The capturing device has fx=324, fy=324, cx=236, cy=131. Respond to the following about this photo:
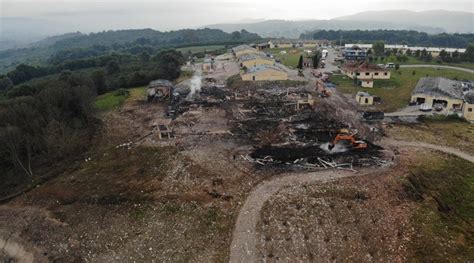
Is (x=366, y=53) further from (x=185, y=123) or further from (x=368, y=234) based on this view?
(x=368, y=234)

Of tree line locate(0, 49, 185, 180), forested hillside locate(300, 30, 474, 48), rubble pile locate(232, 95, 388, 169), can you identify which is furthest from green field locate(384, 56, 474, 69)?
tree line locate(0, 49, 185, 180)

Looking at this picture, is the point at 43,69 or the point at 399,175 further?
the point at 43,69

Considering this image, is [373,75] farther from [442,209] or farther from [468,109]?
[442,209]

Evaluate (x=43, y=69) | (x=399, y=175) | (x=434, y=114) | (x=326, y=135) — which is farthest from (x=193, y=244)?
(x=43, y=69)

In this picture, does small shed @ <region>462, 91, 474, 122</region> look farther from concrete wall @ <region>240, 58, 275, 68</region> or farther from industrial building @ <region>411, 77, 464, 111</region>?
concrete wall @ <region>240, 58, 275, 68</region>

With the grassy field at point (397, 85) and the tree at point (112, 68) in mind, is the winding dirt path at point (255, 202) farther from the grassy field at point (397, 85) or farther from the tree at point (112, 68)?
the tree at point (112, 68)

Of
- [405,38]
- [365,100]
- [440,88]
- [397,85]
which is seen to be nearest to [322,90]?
[365,100]

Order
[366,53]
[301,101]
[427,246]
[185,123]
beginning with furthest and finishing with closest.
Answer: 1. [366,53]
2. [301,101]
3. [185,123]
4. [427,246]
